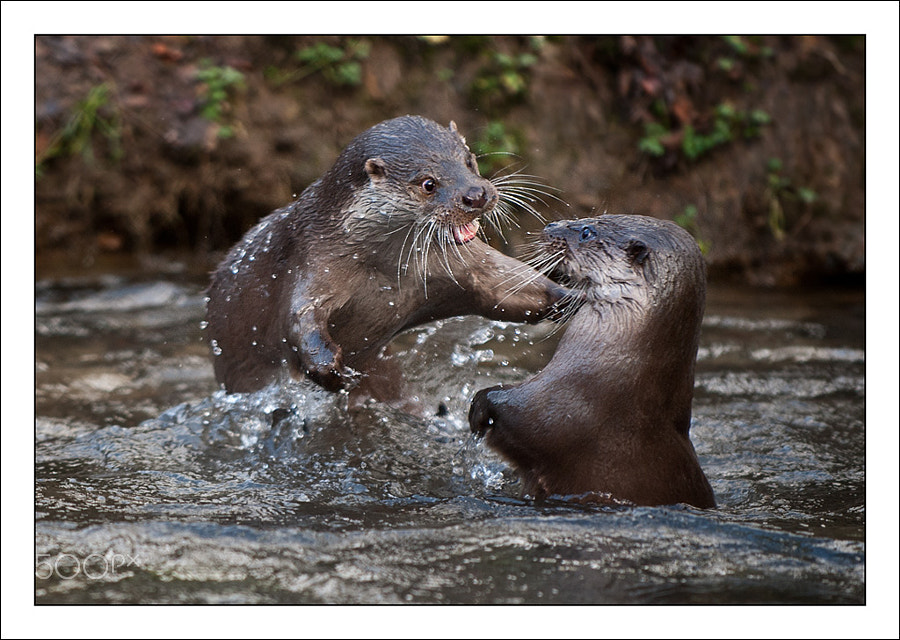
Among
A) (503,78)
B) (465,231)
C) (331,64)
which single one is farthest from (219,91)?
(465,231)

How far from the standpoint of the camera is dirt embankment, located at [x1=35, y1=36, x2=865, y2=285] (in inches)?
245

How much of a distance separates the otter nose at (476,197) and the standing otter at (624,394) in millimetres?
389

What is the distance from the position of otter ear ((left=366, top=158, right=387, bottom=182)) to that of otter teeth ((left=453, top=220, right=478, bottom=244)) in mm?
274

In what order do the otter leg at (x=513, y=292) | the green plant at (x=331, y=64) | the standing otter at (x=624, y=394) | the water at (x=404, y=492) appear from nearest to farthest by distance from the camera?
the water at (x=404, y=492), the standing otter at (x=624, y=394), the otter leg at (x=513, y=292), the green plant at (x=331, y=64)

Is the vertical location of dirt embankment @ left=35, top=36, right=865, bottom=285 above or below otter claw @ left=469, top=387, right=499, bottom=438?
above

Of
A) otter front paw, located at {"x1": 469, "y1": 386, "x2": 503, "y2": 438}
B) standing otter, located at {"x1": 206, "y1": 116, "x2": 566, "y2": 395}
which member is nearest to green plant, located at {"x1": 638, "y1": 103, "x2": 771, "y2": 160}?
standing otter, located at {"x1": 206, "y1": 116, "x2": 566, "y2": 395}

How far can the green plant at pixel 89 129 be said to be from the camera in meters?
6.12

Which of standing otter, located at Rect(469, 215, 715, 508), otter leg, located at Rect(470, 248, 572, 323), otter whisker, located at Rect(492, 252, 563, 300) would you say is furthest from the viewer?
otter leg, located at Rect(470, 248, 572, 323)

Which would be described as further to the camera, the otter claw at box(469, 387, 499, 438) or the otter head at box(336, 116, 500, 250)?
the otter head at box(336, 116, 500, 250)

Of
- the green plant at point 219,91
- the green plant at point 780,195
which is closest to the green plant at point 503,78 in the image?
the green plant at point 219,91

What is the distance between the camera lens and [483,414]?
2998 mm

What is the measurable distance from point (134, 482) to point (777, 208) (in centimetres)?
458

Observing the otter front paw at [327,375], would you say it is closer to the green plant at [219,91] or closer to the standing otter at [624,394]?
the standing otter at [624,394]

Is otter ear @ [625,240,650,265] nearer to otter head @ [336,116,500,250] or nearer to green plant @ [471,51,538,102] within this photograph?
otter head @ [336,116,500,250]
